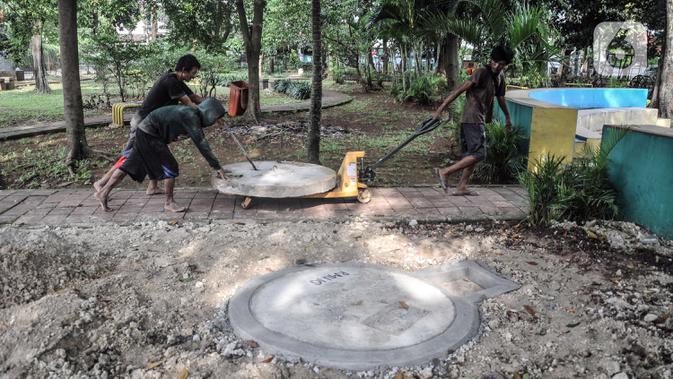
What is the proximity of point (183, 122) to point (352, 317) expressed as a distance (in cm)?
271

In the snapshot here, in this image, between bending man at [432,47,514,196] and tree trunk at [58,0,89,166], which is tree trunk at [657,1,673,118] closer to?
bending man at [432,47,514,196]

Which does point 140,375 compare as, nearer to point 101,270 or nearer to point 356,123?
point 101,270

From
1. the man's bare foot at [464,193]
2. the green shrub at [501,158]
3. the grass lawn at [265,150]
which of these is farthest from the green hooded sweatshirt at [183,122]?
the green shrub at [501,158]

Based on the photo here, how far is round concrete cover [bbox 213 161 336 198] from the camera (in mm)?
5094

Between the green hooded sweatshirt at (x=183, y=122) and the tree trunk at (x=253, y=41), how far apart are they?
5880mm

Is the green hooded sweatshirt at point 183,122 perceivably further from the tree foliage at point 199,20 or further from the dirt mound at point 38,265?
the tree foliage at point 199,20

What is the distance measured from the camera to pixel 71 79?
23.5 feet

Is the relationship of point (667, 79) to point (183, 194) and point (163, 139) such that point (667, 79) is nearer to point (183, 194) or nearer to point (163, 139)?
point (183, 194)

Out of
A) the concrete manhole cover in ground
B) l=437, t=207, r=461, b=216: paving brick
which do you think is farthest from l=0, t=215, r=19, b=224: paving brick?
l=437, t=207, r=461, b=216: paving brick

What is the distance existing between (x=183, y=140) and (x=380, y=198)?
4.67 m

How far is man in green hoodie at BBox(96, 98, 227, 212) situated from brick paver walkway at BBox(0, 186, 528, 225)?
10.0 inches

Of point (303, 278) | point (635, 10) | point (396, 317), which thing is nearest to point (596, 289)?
point (396, 317)

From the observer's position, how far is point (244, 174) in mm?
5551

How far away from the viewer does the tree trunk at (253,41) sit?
35.0 feet
